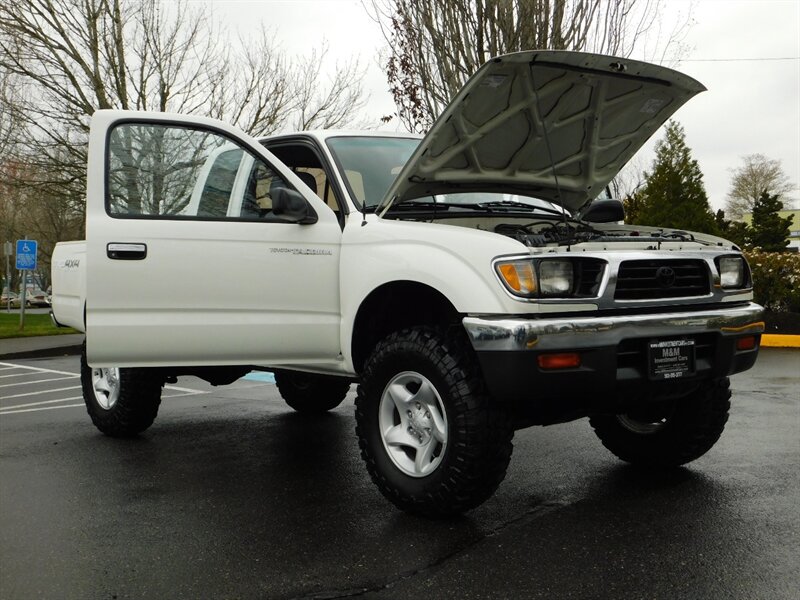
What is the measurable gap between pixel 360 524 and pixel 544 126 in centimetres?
233

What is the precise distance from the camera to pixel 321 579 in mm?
3174

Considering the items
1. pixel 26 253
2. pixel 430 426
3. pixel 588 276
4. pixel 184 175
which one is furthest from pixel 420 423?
pixel 26 253

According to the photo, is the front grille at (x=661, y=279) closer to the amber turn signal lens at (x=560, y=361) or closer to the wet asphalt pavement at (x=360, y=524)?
Answer: the amber turn signal lens at (x=560, y=361)

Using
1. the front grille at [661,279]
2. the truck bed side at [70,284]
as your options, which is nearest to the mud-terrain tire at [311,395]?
the truck bed side at [70,284]

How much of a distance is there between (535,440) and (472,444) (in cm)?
225

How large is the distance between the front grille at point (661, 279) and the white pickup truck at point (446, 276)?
0.01 m

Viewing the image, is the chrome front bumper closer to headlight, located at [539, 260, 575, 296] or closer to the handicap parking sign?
headlight, located at [539, 260, 575, 296]

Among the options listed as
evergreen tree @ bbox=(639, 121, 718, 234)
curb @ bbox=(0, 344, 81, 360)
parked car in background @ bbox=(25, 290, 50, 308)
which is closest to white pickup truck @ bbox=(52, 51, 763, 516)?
curb @ bbox=(0, 344, 81, 360)

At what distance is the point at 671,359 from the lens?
3725mm

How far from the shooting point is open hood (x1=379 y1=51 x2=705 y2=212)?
4102mm

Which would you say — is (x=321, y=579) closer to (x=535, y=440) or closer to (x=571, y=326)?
(x=571, y=326)

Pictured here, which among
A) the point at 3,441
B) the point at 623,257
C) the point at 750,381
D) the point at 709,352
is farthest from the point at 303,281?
the point at 750,381

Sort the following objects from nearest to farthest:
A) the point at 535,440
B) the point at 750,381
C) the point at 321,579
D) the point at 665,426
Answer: the point at 321,579, the point at 665,426, the point at 535,440, the point at 750,381

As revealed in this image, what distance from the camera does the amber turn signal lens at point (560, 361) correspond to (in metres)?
3.49
